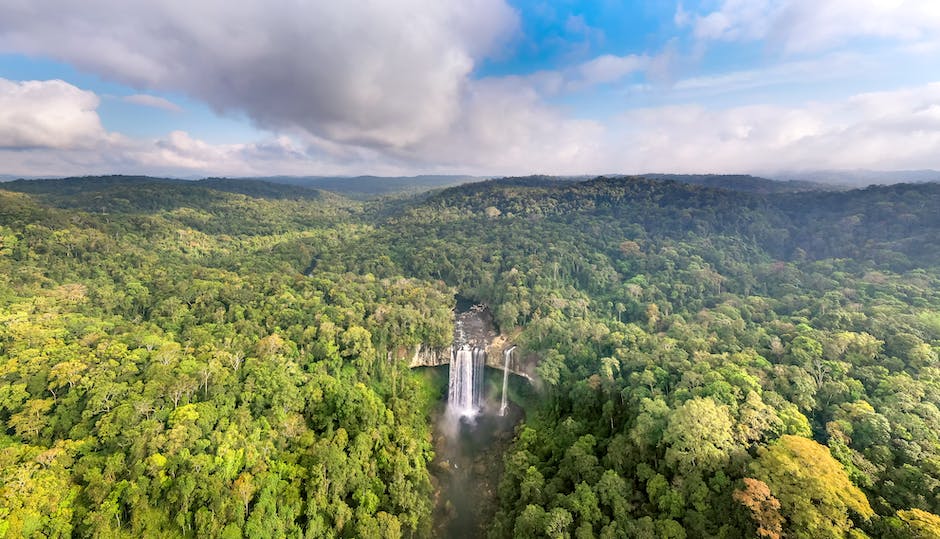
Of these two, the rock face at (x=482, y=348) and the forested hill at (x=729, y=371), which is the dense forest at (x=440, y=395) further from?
the rock face at (x=482, y=348)

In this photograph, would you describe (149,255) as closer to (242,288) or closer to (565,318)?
(242,288)

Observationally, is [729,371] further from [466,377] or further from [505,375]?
[466,377]

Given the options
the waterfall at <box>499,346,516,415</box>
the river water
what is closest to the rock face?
the waterfall at <box>499,346,516,415</box>

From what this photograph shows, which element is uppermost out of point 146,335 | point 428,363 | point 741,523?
point 146,335

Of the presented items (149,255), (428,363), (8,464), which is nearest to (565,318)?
(428,363)

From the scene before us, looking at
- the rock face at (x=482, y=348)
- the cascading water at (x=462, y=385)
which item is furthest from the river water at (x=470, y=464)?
the rock face at (x=482, y=348)

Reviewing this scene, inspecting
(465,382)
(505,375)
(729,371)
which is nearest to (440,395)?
(465,382)
